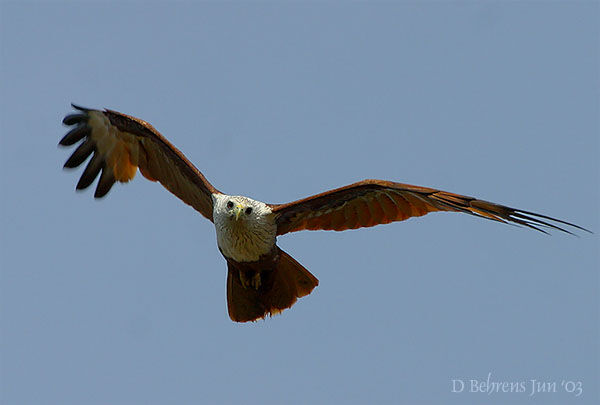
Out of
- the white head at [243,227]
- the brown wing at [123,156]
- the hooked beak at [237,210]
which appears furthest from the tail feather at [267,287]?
the brown wing at [123,156]

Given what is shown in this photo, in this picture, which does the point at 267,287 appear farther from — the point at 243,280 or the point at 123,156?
the point at 123,156

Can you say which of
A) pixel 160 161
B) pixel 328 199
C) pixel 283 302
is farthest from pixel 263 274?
pixel 160 161

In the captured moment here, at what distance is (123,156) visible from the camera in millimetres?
12469

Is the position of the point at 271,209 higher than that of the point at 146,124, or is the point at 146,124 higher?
the point at 146,124

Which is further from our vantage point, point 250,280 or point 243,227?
point 250,280

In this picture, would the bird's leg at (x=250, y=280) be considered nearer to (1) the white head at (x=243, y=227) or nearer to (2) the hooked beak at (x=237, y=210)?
(1) the white head at (x=243, y=227)

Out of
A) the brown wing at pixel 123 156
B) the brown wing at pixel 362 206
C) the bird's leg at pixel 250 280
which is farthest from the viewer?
the brown wing at pixel 123 156

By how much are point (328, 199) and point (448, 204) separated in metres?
1.87

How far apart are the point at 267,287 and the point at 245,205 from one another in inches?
52.4

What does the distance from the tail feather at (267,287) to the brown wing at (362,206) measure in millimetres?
477

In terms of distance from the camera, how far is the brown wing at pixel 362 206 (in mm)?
10406

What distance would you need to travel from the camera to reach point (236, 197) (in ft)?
37.3

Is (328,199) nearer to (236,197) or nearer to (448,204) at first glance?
(236,197)

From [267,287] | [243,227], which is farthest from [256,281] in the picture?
[243,227]
